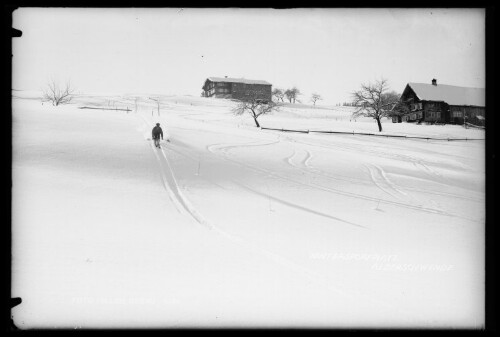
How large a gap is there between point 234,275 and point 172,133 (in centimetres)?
237

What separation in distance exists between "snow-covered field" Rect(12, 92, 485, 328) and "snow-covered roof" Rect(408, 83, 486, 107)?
376 mm

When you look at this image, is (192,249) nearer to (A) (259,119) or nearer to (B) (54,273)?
(B) (54,273)

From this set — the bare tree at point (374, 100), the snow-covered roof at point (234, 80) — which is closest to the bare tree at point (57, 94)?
the snow-covered roof at point (234, 80)

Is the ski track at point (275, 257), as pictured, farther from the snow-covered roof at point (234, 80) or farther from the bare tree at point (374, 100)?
the bare tree at point (374, 100)

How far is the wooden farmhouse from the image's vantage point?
432 centimetres

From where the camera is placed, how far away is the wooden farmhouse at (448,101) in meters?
4.32

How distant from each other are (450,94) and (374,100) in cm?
98

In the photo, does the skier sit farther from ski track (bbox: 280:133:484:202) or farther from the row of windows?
the row of windows

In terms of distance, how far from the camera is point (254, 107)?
509 cm

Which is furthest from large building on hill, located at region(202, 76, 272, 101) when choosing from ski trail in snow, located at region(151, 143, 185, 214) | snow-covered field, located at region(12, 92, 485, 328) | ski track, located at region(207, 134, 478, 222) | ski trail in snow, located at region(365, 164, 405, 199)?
ski trail in snow, located at region(365, 164, 405, 199)

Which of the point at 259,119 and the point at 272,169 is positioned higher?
the point at 259,119

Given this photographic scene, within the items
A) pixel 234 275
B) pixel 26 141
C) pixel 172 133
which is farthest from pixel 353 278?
pixel 26 141
